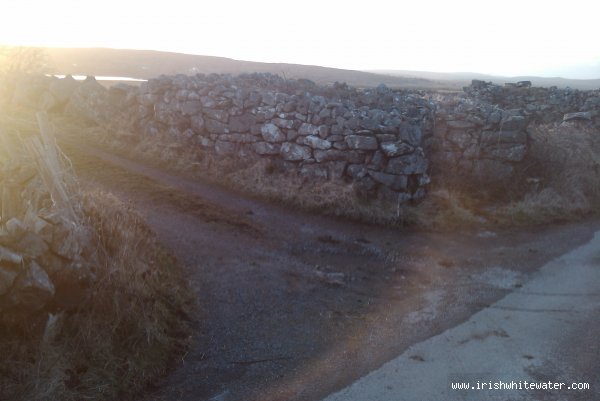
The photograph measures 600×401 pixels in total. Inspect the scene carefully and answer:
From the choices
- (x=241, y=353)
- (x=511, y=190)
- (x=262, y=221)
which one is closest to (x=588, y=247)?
(x=511, y=190)

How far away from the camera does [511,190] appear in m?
14.8

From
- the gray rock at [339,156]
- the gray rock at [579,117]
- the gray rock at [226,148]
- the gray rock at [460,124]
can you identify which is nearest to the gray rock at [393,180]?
the gray rock at [339,156]

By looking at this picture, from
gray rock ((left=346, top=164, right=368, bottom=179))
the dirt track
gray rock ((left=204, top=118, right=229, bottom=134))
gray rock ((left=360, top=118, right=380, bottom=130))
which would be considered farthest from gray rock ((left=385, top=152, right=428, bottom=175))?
gray rock ((left=204, top=118, right=229, bottom=134))

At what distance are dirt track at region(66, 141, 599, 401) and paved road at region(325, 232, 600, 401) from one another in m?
0.27

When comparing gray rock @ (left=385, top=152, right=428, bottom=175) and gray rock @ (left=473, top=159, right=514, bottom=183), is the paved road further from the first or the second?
gray rock @ (left=473, top=159, right=514, bottom=183)

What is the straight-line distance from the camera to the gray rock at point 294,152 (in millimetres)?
14289

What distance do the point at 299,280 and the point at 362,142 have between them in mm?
5597

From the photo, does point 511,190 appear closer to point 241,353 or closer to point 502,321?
point 502,321

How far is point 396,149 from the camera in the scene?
1376 centimetres

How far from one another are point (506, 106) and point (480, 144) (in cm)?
1180

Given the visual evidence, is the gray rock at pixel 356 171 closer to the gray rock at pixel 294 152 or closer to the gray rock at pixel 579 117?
the gray rock at pixel 294 152

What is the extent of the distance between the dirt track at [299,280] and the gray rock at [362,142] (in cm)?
241

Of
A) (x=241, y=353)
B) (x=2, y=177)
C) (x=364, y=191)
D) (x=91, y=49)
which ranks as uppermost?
(x=91, y=49)

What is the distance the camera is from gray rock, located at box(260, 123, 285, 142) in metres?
14.6
